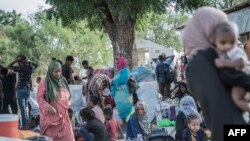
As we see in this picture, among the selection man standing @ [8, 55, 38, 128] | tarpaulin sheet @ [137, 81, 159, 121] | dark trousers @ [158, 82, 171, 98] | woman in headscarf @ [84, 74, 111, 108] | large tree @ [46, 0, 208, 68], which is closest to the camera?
woman in headscarf @ [84, 74, 111, 108]

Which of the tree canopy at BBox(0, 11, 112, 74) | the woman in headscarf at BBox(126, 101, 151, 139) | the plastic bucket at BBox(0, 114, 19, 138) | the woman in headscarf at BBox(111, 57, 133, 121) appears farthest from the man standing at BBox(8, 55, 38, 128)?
the tree canopy at BBox(0, 11, 112, 74)

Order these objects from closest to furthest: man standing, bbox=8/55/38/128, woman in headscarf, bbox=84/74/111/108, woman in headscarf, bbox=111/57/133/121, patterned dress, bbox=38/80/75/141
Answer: patterned dress, bbox=38/80/75/141, woman in headscarf, bbox=111/57/133/121, woman in headscarf, bbox=84/74/111/108, man standing, bbox=8/55/38/128

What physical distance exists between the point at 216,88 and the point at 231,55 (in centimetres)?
18

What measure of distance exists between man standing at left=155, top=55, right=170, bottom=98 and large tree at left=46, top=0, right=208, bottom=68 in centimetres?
184

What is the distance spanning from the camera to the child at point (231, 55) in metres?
2.78

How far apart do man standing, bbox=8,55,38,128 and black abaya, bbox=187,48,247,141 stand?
28.9ft

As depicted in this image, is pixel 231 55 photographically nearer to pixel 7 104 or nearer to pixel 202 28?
pixel 202 28

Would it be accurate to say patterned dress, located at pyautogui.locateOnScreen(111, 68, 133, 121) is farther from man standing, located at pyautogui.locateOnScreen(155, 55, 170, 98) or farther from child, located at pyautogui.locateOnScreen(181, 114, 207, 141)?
man standing, located at pyautogui.locateOnScreen(155, 55, 170, 98)

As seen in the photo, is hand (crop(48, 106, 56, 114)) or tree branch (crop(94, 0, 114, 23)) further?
tree branch (crop(94, 0, 114, 23))

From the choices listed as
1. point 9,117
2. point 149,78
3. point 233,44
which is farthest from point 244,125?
point 149,78

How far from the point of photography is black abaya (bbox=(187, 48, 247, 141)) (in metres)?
2.78

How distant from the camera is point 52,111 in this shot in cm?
740

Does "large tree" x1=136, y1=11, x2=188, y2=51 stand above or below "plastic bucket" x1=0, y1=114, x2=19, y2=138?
above

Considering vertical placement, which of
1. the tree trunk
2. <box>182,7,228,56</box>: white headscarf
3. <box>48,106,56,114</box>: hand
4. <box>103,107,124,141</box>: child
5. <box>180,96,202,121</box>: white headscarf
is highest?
the tree trunk
